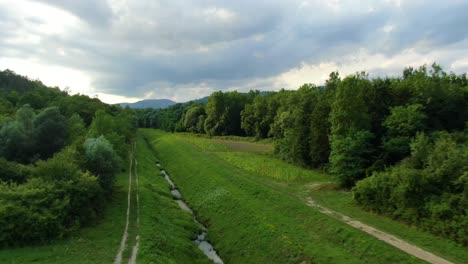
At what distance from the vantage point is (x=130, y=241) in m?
22.3

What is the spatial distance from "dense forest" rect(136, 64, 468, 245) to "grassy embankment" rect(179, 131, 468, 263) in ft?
3.33

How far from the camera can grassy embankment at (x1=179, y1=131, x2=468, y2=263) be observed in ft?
63.4

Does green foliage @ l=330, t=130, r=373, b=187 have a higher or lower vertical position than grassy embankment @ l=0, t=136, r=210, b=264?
higher

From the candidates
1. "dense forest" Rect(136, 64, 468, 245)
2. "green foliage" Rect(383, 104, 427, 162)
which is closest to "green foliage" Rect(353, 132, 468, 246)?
"dense forest" Rect(136, 64, 468, 245)

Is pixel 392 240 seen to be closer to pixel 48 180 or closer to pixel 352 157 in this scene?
pixel 352 157

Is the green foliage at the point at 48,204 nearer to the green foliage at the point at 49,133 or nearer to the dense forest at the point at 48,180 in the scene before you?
the dense forest at the point at 48,180

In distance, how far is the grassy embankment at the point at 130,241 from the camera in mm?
18953

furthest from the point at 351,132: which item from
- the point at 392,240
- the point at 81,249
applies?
the point at 81,249

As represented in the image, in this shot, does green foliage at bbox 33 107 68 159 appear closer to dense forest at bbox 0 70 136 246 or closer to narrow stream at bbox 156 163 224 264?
dense forest at bbox 0 70 136 246

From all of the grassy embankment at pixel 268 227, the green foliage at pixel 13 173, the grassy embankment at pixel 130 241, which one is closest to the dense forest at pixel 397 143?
the grassy embankment at pixel 268 227

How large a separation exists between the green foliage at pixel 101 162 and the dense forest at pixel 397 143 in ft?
83.5

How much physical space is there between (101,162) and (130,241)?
12.8 meters

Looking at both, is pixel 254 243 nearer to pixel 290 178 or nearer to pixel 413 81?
pixel 290 178

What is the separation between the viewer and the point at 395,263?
17891 millimetres
